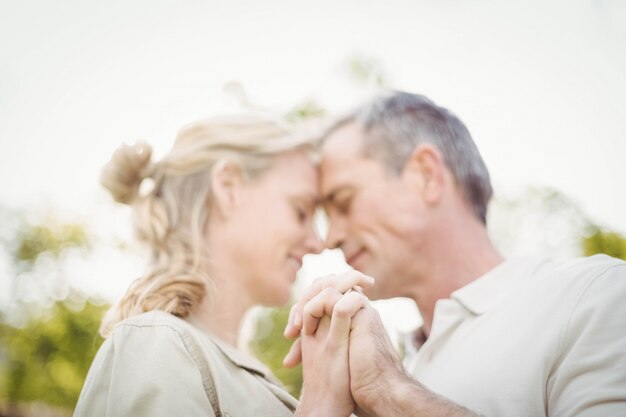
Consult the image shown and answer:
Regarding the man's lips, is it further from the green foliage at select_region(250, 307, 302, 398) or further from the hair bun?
the green foliage at select_region(250, 307, 302, 398)

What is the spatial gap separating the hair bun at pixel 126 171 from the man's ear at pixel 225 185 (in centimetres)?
35

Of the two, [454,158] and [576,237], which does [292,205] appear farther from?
[576,237]

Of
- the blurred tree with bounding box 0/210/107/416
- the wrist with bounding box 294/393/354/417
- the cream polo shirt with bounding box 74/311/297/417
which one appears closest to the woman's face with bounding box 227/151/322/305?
the cream polo shirt with bounding box 74/311/297/417

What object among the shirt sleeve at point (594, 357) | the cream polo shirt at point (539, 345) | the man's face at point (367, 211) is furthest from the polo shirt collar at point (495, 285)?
the man's face at point (367, 211)

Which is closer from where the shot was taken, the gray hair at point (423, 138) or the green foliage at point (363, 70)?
the gray hair at point (423, 138)

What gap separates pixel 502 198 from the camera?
13.8m

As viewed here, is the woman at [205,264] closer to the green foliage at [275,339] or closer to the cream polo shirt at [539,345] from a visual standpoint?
the cream polo shirt at [539,345]

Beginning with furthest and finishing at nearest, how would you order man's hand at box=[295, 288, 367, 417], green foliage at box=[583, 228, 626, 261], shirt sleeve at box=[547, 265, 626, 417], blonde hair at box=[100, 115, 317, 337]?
green foliage at box=[583, 228, 626, 261] < blonde hair at box=[100, 115, 317, 337] < man's hand at box=[295, 288, 367, 417] < shirt sleeve at box=[547, 265, 626, 417]

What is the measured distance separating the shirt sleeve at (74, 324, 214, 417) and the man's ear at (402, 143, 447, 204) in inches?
63.7

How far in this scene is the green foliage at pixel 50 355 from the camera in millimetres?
19984

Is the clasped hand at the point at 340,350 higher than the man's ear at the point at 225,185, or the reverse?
the man's ear at the point at 225,185

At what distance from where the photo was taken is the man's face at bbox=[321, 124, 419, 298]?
120 inches

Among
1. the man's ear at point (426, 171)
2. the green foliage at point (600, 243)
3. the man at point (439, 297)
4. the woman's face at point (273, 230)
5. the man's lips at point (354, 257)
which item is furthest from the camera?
the green foliage at point (600, 243)

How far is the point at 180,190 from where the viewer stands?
8.95 feet
